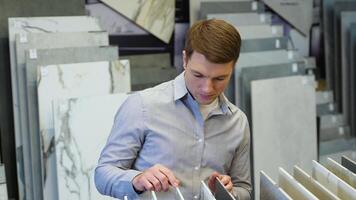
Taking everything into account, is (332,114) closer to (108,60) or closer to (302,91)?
(302,91)

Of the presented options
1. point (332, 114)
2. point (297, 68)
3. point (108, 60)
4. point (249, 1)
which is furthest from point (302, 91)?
point (108, 60)

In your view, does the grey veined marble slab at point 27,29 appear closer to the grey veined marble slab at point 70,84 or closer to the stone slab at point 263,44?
the grey veined marble slab at point 70,84

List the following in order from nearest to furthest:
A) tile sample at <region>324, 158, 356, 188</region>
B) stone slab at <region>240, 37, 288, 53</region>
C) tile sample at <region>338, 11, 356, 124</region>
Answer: tile sample at <region>324, 158, 356, 188</region> → stone slab at <region>240, 37, 288, 53</region> → tile sample at <region>338, 11, 356, 124</region>

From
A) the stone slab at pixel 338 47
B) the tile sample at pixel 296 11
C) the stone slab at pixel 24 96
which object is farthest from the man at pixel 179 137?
the stone slab at pixel 338 47

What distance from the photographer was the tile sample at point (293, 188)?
2.53ft

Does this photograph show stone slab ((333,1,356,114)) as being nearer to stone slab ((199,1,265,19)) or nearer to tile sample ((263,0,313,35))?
tile sample ((263,0,313,35))

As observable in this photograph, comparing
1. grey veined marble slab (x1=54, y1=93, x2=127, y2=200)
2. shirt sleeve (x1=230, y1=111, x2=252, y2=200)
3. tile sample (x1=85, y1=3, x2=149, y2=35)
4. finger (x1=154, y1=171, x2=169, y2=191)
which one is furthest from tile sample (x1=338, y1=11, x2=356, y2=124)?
finger (x1=154, y1=171, x2=169, y2=191)

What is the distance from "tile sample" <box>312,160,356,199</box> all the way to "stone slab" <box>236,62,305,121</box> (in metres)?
1.91

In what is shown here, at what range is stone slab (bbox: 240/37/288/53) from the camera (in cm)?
296

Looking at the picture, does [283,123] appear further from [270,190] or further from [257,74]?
[270,190]

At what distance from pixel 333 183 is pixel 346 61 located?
2.66 meters

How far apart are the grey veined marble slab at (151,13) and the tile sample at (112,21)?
0.13 ft

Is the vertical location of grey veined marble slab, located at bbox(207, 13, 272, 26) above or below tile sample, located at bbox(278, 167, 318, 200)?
above

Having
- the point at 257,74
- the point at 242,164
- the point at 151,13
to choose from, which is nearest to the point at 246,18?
the point at 257,74
